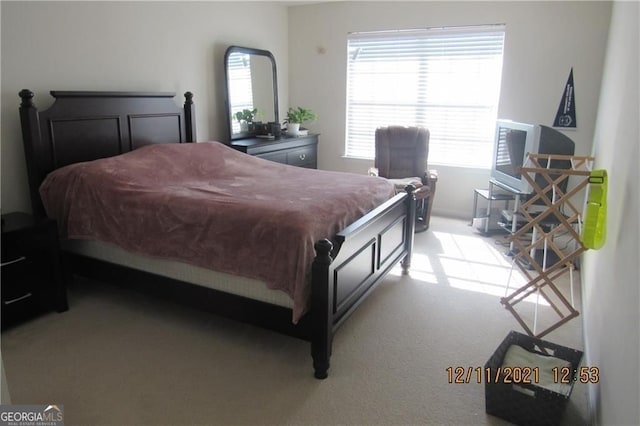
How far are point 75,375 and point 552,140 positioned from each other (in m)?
4.02

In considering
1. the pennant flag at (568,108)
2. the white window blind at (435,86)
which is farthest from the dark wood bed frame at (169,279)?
the pennant flag at (568,108)

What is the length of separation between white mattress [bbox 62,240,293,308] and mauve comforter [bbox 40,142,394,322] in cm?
7

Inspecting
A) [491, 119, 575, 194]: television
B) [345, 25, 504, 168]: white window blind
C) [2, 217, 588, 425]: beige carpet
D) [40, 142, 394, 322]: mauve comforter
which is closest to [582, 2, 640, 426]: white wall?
[2, 217, 588, 425]: beige carpet

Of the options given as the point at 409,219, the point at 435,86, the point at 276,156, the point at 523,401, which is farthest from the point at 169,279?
the point at 435,86

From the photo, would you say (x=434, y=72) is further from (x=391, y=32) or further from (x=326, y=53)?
(x=326, y=53)

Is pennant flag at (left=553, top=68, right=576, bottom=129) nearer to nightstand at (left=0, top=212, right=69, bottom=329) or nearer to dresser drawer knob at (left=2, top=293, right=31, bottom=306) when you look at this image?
nightstand at (left=0, top=212, right=69, bottom=329)

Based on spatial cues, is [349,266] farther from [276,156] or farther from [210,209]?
[276,156]

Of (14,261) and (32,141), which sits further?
(32,141)

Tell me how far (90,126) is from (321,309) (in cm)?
223

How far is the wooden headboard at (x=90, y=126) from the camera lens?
110 inches

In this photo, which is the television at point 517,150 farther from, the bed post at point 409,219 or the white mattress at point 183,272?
the white mattress at point 183,272

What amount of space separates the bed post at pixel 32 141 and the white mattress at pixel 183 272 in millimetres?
334

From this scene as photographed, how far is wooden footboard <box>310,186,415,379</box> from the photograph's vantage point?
202 centimetres

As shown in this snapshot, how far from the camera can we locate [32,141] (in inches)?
109
